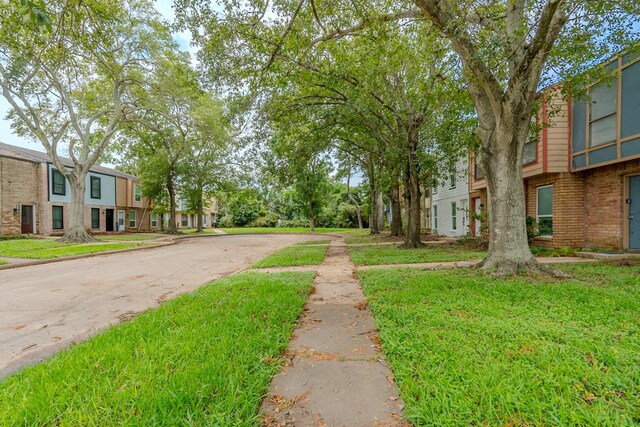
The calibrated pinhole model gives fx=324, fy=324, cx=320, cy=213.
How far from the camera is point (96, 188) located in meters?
25.5

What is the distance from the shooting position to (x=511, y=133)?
20.1 feet

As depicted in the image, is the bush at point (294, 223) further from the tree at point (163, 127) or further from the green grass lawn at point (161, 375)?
the green grass lawn at point (161, 375)

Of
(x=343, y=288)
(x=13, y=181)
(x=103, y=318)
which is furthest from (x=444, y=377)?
(x=13, y=181)

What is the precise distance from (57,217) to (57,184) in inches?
90.1

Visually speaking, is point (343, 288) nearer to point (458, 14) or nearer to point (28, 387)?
point (28, 387)

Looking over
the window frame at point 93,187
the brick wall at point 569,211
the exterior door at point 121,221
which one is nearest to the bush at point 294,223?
the exterior door at point 121,221

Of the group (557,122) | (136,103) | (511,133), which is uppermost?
(136,103)

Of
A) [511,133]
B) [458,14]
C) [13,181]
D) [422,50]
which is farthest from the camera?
[13,181]

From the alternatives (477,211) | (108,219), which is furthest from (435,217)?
(108,219)

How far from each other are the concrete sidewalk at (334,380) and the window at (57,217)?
25.5 meters

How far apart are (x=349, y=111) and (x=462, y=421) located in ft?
33.7

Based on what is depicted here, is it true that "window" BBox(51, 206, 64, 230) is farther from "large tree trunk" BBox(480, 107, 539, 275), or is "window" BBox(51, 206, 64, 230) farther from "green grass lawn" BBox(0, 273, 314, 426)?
"large tree trunk" BBox(480, 107, 539, 275)

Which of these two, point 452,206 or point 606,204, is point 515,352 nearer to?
point 606,204

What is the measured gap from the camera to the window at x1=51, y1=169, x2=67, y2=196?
21.8 m
